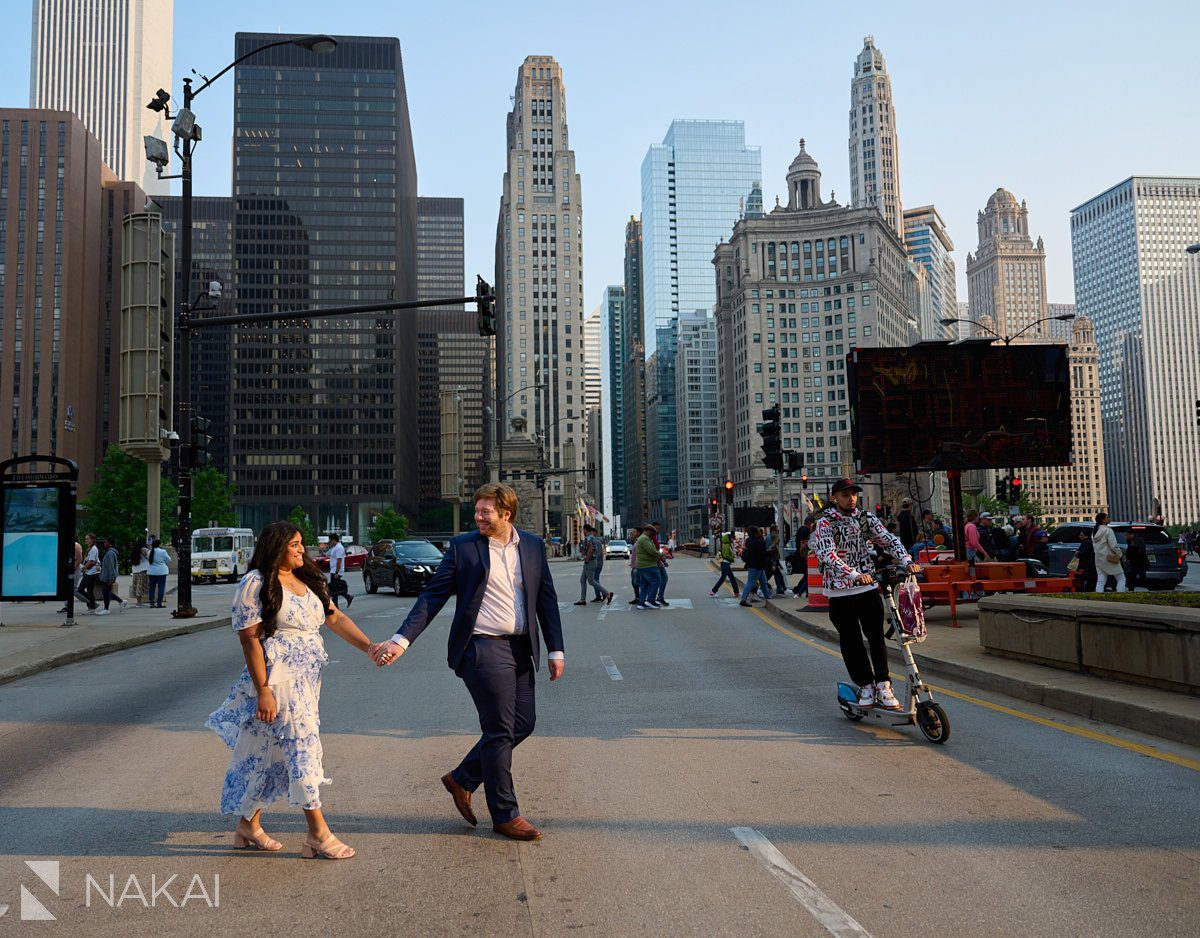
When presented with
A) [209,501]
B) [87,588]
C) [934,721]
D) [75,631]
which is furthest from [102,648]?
[209,501]

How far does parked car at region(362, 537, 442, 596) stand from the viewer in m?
27.7

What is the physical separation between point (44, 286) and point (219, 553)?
4396 inches

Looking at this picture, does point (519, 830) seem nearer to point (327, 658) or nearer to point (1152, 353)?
point (327, 658)

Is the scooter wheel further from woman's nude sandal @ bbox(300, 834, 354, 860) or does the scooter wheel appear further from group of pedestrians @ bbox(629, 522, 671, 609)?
group of pedestrians @ bbox(629, 522, 671, 609)

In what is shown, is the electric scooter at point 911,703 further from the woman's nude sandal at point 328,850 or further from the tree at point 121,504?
the tree at point 121,504

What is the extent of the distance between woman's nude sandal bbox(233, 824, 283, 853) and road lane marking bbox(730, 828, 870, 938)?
2413 mm

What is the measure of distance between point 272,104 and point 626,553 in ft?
363

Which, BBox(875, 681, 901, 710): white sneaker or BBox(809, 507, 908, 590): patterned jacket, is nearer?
BBox(809, 507, 908, 590): patterned jacket

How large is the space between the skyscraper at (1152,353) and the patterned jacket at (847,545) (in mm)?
189993

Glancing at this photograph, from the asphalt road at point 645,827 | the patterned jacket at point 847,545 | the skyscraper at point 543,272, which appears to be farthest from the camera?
the skyscraper at point 543,272

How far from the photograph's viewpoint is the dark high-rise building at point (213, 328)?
152 m

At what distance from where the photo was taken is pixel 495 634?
5.07 m

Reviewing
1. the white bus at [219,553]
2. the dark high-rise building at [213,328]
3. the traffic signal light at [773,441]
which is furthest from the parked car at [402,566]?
the dark high-rise building at [213,328]

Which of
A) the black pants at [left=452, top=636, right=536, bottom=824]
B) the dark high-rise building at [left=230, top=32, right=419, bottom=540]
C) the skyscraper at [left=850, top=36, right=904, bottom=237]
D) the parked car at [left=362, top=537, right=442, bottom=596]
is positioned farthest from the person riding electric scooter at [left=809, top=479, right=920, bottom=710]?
the skyscraper at [left=850, top=36, right=904, bottom=237]
